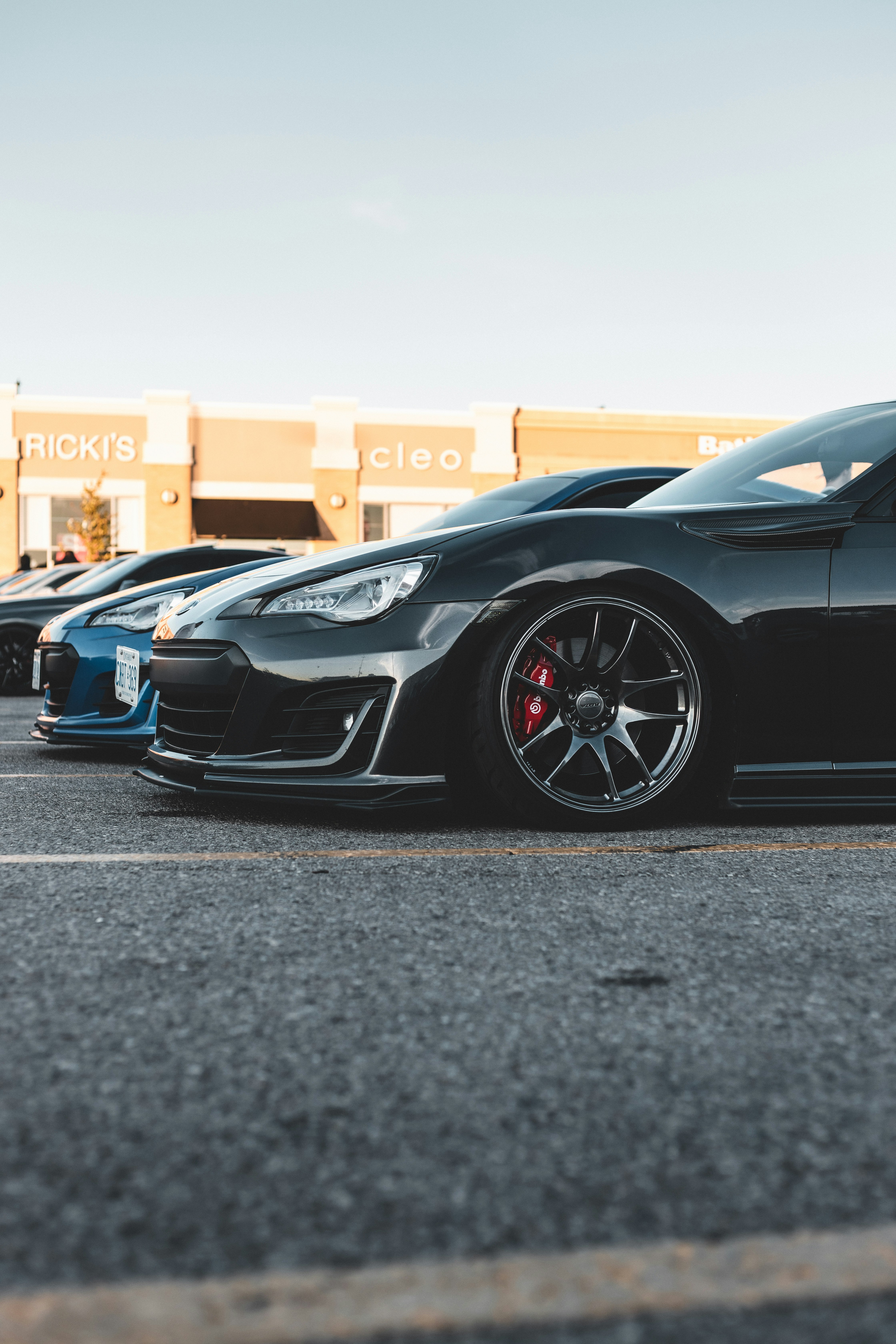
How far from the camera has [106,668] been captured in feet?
19.2

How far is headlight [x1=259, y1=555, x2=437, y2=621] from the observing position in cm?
364

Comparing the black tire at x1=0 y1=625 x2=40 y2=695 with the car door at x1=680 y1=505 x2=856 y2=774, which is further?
the black tire at x1=0 y1=625 x2=40 y2=695

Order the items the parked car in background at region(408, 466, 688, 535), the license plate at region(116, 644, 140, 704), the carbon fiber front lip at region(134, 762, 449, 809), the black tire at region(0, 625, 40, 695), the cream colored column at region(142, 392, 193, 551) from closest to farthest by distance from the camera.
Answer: the carbon fiber front lip at region(134, 762, 449, 809) < the license plate at region(116, 644, 140, 704) < the parked car in background at region(408, 466, 688, 535) < the black tire at region(0, 625, 40, 695) < the cream colored column at region(142, 392, 193, 551)

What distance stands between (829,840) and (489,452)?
29.6m

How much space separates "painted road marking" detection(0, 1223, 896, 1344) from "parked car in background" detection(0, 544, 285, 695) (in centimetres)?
548

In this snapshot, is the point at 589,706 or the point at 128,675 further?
the point at 128,675

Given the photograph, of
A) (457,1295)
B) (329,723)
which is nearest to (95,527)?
(329,723)

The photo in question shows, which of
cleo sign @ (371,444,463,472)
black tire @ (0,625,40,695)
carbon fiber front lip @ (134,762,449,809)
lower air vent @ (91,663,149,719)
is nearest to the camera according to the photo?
carbon fiber front lip @ (134,762,449,809)

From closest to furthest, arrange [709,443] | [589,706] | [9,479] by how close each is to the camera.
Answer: [589,706] < [9,479] < [709,443]

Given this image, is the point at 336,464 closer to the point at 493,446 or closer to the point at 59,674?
the point at 493,446

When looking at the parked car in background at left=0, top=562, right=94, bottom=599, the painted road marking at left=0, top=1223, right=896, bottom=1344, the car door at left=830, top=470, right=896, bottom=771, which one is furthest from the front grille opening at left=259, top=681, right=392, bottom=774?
the parked car in background at left=0, top=562, right=94, bottom=599

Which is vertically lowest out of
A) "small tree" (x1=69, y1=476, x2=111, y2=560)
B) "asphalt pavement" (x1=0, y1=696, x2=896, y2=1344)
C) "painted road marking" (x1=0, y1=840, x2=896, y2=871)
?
"painted road marking" (x1=0, y1=840, x2=896, y2=871)

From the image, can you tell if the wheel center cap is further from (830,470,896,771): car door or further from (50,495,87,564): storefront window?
(50,495,87,564): storefront window

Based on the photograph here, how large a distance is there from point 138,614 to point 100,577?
2.65 meters
